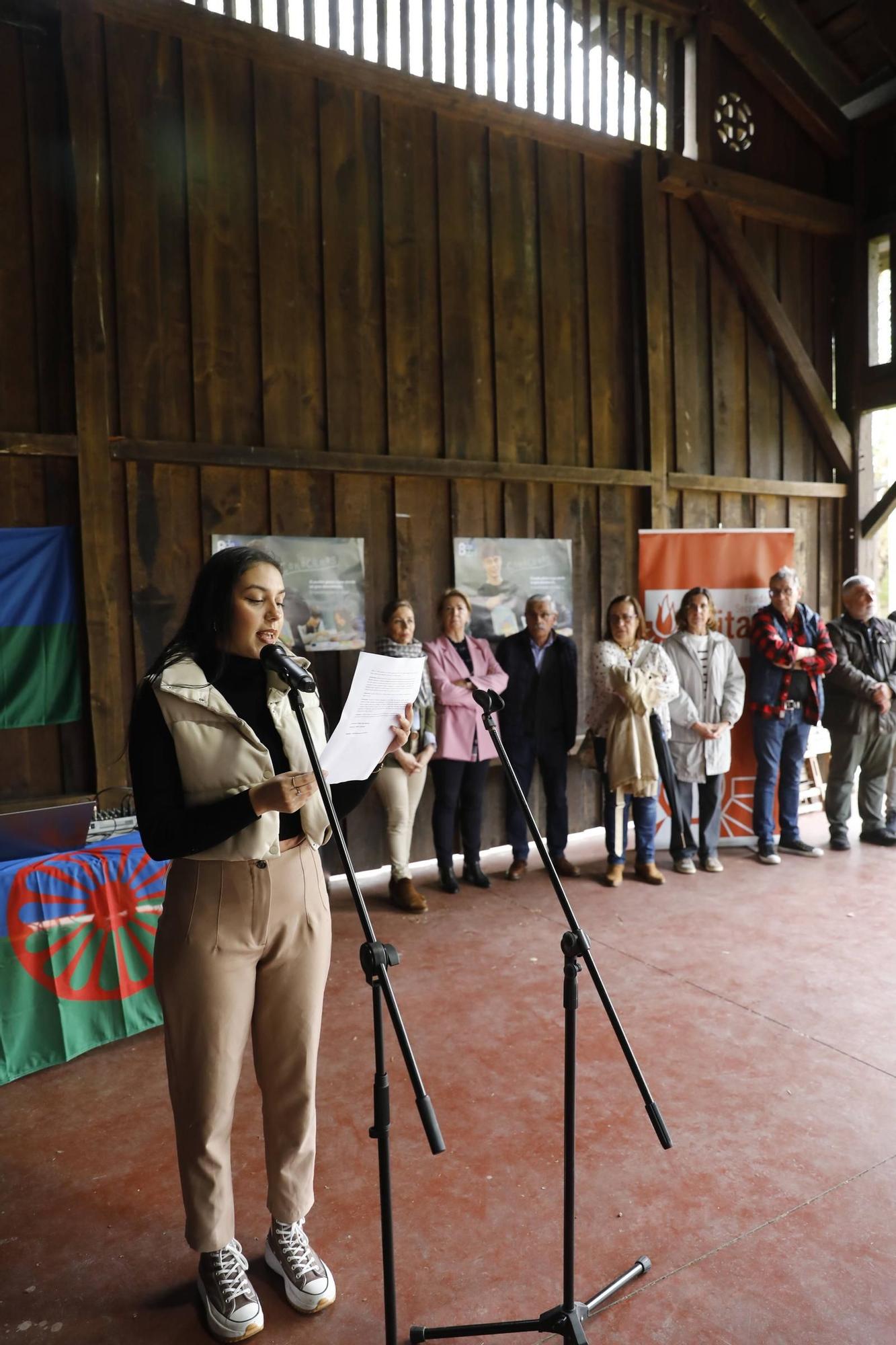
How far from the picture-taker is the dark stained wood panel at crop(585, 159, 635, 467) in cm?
595

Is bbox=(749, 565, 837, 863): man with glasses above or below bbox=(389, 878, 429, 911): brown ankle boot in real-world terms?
above

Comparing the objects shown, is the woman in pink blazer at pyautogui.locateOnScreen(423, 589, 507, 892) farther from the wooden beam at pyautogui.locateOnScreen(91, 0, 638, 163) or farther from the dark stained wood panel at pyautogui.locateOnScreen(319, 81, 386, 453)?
the wooden beam at pyautogui.locateOnScreen(91, 0, 638, 163)

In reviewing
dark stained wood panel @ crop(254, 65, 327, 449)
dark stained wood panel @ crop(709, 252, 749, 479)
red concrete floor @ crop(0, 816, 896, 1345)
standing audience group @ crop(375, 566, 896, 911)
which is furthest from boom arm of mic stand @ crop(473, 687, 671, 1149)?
dark stained wood panel @ crop(709, 252, 749, 479)

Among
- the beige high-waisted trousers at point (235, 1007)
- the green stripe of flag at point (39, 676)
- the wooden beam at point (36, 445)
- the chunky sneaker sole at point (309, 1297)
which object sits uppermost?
the wooden beam at point (36, 445)

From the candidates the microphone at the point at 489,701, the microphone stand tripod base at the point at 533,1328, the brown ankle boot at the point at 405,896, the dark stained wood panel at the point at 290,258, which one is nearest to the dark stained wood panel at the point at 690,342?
the dark stained wood panel at the point at 290,258

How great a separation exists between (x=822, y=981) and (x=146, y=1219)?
2.63m

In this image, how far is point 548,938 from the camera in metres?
4.22

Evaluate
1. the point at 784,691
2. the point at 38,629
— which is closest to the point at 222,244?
the point at 38,629

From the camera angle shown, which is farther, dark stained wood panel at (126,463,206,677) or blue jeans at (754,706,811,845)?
blue jeans at (754,706,811,845)

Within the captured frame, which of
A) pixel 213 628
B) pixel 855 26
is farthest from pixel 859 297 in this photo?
pixel 213 628

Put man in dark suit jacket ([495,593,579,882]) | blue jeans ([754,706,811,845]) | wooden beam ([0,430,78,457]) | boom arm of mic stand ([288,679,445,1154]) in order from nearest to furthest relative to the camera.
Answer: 1. boom arm of mic stand ([288,679,445,1154])
2. wooden beam ([0,430,78,457])
3. man in dark suit jacket ([495,593,579,882])
4. blue jeans ([754,706,811,845])

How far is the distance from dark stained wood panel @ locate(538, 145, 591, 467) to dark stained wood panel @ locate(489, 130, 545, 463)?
6cm

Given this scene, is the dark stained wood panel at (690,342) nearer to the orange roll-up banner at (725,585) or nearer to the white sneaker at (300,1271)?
the orange roll-up banner at (725,585)

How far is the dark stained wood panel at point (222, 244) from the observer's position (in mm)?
4645
